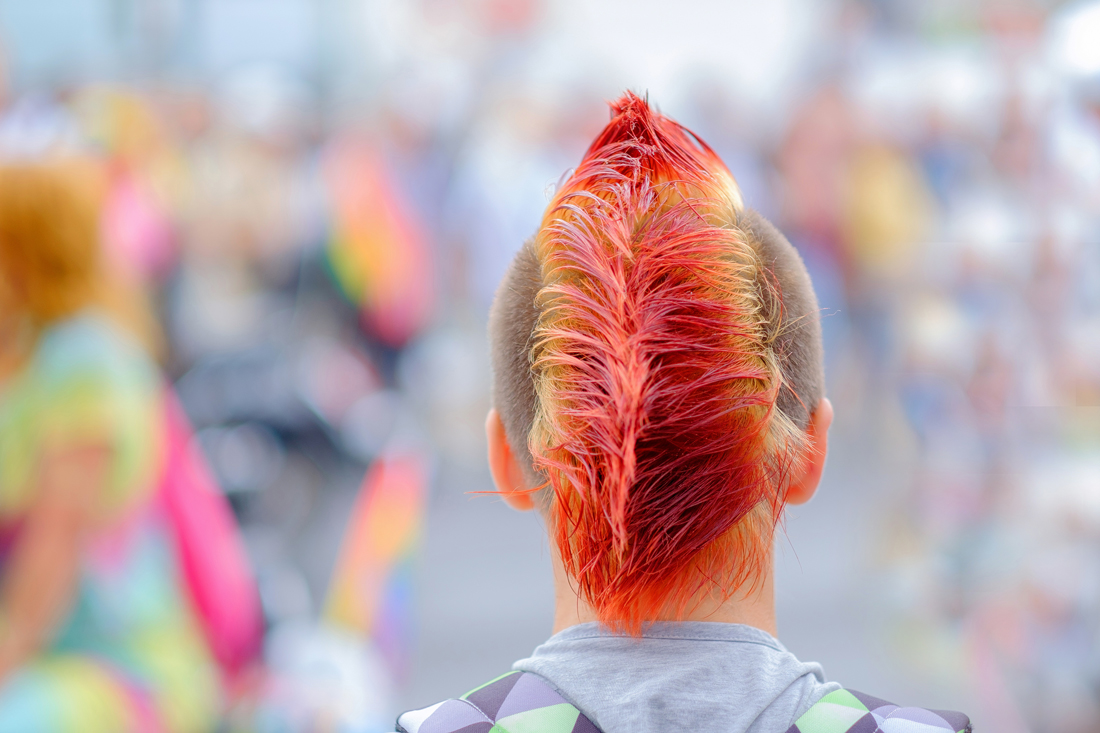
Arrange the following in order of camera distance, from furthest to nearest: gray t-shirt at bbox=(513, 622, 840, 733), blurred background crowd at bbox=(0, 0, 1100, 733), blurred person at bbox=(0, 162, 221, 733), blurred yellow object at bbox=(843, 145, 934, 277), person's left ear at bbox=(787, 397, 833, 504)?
blurred yellow object at bbox=(843, 145, 934, 277)
blurred background crowd at bbox=(0, 0, 1100, 733)
blurred person at bbox=(0, 162, 221, 733)
person's left ear at bbox=(787, 397, 833, 504)
gray t-shirt at bbox=(513, 622, 840, 733)

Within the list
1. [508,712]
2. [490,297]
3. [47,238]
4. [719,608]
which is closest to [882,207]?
[490,297]

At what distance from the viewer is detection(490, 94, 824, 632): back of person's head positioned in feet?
2.54

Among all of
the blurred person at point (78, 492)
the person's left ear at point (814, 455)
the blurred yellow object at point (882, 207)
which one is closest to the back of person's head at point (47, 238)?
the blurred person at point (78, 492)

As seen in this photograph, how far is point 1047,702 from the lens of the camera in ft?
8.19

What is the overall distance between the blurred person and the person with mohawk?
1.46 metres

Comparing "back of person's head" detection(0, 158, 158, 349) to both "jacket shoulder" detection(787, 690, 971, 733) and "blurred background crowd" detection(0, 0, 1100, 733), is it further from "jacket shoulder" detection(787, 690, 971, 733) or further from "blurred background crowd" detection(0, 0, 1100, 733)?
"jacket shoulder" detection(787, 690, 971, 733)

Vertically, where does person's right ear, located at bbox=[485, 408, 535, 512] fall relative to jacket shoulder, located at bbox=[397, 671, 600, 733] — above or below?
above

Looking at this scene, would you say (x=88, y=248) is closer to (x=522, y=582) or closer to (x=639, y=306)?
(x=639, y=306)

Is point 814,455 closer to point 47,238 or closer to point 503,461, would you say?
point 503,461

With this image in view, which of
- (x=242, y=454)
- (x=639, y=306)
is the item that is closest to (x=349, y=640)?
(x=242, y=454)

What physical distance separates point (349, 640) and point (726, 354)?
2.16m

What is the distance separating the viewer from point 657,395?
0.76 m

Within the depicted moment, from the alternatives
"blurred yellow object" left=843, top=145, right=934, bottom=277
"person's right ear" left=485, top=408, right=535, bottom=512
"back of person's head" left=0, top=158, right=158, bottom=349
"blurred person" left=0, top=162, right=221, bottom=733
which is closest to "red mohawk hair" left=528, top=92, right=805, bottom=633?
"person's right ear" left=485, top=408, right=535, bottom=512

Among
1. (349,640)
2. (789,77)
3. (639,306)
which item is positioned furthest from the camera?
(789,77)
